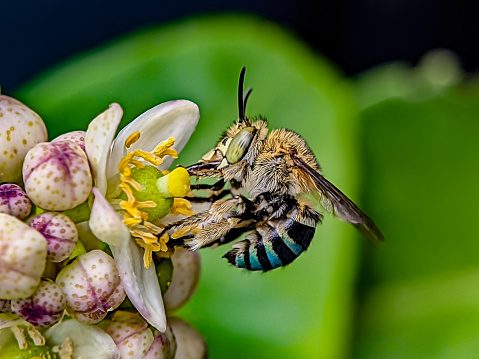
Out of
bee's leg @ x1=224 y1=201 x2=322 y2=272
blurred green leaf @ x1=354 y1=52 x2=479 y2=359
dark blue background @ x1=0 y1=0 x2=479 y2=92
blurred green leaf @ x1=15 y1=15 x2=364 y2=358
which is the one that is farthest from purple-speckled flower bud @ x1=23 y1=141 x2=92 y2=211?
dark blue background @ x1=0 y1=0 x2=479 y2=92

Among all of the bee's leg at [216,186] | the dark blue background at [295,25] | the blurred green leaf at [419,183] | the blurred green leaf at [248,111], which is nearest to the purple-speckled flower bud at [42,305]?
the bee's leg at [216,186]

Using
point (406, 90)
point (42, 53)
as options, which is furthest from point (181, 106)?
point (42, 53)

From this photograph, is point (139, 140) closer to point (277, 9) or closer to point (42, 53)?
point (42, 53)

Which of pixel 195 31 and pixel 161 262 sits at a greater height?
pixel 195 31

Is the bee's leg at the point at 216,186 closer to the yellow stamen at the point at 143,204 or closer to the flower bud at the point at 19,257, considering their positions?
the yellow stamen at the point at 143,204

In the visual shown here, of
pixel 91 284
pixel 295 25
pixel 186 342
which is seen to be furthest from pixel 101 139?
pixel 295 25

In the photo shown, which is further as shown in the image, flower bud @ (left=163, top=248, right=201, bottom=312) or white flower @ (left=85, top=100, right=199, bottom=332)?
flower bud @ (left=163, top=248, right=201, bottom=312)

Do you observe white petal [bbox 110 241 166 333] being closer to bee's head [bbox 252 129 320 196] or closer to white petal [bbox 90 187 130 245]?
white petal [bbox 90 187 130 245]
